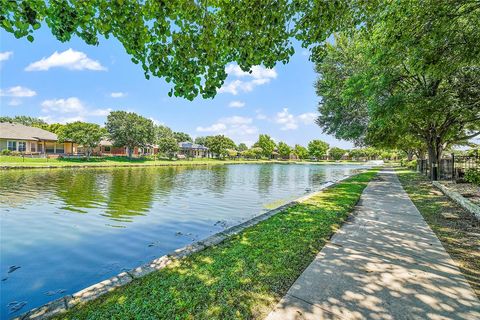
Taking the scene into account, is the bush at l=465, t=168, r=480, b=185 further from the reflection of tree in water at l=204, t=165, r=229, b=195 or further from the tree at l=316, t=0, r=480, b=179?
the reflection of tree in water at l=204, t=165, r=229, b=195

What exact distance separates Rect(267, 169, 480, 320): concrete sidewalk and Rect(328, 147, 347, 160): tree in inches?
4011

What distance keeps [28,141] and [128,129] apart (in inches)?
619

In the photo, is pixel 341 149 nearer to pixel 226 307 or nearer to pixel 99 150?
pixel 99 150

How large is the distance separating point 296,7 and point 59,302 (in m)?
5.78

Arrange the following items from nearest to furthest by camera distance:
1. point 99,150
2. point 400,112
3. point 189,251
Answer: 1. point 189,251
2. point 400,112
3. point 99,150

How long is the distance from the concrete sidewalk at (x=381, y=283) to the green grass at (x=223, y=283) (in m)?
0.28

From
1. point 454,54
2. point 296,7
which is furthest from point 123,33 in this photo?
point 454,54

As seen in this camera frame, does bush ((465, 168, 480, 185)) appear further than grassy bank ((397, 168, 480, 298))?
Yes

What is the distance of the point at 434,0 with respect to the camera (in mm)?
5828

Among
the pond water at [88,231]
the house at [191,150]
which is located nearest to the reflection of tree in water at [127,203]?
the pond water at [88,231]

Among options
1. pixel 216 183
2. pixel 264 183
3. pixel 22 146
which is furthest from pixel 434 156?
pixel 22 146

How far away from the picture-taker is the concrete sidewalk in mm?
2936

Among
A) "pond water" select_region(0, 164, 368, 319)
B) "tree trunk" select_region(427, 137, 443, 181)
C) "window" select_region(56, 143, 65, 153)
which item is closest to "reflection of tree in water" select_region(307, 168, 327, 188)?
"tree trunk" select_region(427, 137, 443, 181)

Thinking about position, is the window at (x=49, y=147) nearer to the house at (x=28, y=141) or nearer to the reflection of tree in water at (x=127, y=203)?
the house at (x=28, y=141)
